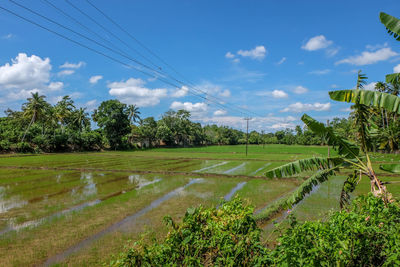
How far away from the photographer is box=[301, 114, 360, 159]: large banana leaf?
6.36 metres

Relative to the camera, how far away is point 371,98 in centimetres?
559

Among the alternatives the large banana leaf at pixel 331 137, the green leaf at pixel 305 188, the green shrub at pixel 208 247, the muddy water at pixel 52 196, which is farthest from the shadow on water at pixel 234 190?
the green shrub at pixel 208 247

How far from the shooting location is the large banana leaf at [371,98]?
17.9ft

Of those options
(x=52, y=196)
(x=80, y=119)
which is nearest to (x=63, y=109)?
(x=80, y=119)

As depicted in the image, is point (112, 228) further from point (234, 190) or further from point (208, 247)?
point (234, 190)

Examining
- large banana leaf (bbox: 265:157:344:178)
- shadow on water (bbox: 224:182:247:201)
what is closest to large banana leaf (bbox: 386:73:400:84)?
large banana leaf (bbox: 265:157:344:178)

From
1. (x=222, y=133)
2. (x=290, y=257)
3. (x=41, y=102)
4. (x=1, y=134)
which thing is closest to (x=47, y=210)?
(x=290, y=257)

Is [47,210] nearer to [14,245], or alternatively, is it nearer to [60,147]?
[14,245]

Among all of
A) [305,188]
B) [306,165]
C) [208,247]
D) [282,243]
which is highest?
[306,165]

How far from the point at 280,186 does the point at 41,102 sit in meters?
52.1

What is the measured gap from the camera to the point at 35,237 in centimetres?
748

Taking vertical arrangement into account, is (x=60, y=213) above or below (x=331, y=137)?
below

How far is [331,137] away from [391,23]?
3.47 meters

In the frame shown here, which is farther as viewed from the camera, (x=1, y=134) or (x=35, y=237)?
(x=1, y=134)
